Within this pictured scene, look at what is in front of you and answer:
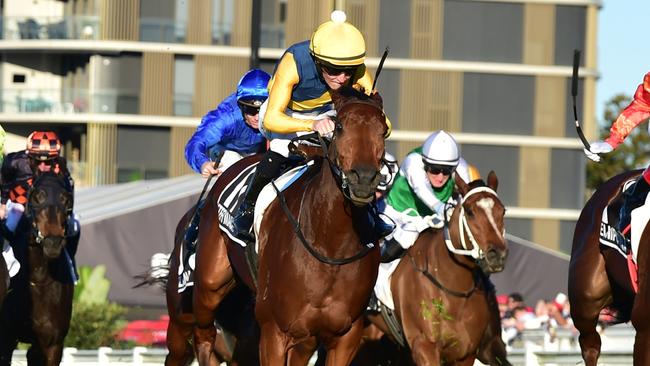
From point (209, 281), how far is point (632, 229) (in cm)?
271

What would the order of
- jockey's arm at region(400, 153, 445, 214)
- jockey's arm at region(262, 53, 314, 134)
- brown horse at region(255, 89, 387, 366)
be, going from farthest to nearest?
jockey's arm at region(400, 153, 445, 214) < jockey's arm at region(262, 53, 314, 134) < brown horse at region(255, 89, 387, 366)

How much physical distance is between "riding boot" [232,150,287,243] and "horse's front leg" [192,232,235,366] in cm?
57

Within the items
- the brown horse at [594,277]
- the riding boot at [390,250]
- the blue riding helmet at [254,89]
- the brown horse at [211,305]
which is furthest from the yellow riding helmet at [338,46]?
the riding boot at [390,250]

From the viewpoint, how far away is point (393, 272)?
12.5 metres

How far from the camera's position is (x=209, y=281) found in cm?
1012

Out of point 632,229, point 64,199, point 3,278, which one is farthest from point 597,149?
point 64,199

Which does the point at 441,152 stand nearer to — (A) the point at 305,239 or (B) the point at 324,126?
(A) the point at 305,239

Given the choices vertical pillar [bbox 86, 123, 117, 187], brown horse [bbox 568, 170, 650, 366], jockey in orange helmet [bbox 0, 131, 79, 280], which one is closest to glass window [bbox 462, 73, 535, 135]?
vertical pillar [bbox 86, 123, 117, 187]

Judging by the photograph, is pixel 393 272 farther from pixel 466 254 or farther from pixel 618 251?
pixel 618 251

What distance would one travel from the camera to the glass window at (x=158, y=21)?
172ft

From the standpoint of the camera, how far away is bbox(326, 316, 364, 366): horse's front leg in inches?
340

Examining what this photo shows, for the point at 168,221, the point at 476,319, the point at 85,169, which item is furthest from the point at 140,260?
the point at 85,169

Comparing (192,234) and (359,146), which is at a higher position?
(359,146)

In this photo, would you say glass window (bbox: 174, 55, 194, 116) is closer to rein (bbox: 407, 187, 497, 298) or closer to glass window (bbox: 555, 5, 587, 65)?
glass window (bbox: 555, 5, 587, 65)
